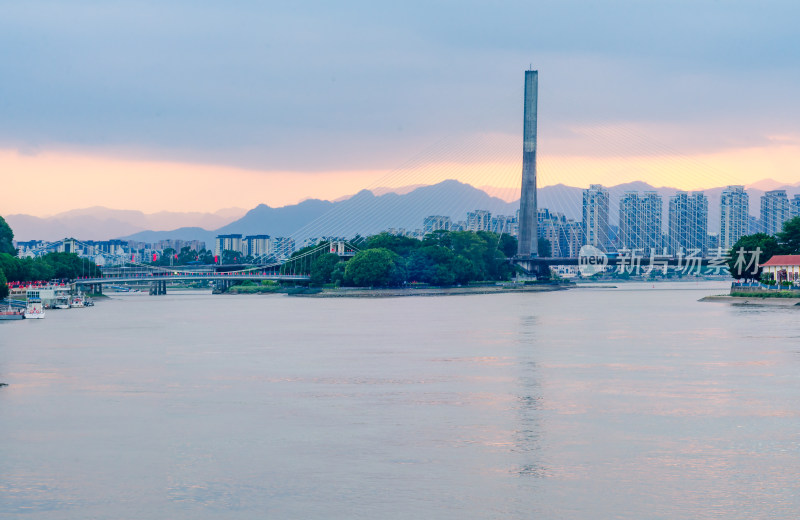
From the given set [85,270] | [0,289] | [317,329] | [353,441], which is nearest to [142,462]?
[353,441]

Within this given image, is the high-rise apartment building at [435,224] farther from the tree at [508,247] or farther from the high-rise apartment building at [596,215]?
the tree at [508,247]

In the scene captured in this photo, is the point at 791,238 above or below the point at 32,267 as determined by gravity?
above

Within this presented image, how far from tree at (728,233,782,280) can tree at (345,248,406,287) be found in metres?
26.8

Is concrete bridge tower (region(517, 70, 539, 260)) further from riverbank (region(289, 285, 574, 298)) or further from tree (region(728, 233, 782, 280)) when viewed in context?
tree (region(728, 233, 782, 280))

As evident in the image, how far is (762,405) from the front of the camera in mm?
18594

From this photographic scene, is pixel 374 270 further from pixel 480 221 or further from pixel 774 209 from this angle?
pixel 480 221

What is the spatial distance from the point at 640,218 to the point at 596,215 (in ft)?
34.0

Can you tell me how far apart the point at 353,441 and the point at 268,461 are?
1.71 meters

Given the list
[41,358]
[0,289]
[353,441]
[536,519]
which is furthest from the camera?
[0,289]

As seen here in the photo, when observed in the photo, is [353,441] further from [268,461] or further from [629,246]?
[629,246]

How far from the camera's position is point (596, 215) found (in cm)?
14525

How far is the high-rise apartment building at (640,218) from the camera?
133000mm

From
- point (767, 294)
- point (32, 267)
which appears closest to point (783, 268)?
point (767, 294)

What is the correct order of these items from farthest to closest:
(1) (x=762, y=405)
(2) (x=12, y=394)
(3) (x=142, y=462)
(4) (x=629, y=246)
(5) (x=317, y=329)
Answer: (4) (x=629, y=246), (5) (x=317, y=329), (2) (x=12, y=394), (1) (x=762, y=405), (3) (x=142, y=462)
